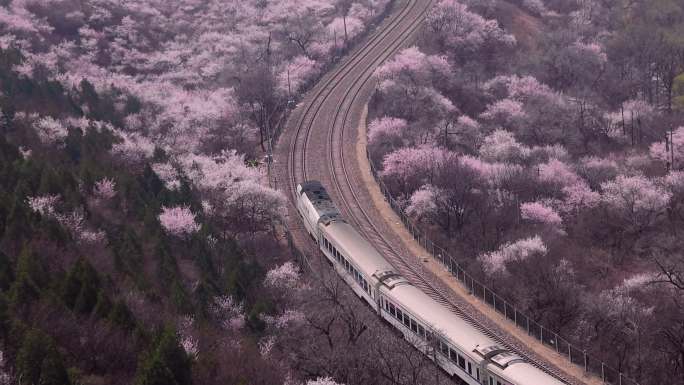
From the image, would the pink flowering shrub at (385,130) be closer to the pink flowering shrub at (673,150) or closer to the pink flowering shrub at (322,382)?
the pink flowering shrub at (673,150)

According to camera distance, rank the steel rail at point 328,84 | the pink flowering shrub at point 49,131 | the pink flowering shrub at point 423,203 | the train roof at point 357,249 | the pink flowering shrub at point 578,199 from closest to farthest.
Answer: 1. the train roof at point 357,249
2. the pink flowering shrub at point 423,203
3. the pink flowering shrub at point 49,131
4. the pink flowering shrub at point 578,199
5. the steel rail at point 328,84

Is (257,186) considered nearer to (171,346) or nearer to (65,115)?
(65,115)

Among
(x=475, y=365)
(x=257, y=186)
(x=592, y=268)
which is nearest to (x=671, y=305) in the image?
(x=592, y=268)

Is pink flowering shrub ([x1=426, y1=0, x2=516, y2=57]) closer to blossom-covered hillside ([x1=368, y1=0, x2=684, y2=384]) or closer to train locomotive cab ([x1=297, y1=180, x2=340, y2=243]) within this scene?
blossom-covered hillside ([x1=368, y1=0, x2=684, y2=384])

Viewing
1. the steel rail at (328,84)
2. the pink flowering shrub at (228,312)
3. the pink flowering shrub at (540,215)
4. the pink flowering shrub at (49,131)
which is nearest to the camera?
the pink flowering shrub at (228,312)

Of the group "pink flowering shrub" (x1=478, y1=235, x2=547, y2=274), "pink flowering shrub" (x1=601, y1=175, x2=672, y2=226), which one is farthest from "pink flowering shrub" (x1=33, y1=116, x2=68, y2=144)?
"pink flowering shrub" (x1=601, y1=175, x2=672, y2=226)

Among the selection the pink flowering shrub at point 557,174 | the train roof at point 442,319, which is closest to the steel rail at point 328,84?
the pink flowering shrub at point 557,174

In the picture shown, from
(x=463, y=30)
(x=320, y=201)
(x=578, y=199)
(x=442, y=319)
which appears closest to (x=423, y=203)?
(x=320, y=201)
